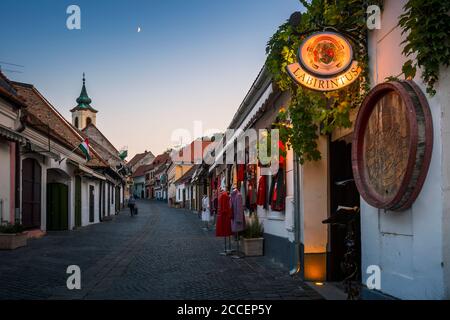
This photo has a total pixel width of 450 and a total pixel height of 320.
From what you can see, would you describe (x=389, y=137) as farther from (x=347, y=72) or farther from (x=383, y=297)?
(x=383, y=297)

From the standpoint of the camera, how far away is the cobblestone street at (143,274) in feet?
22.2

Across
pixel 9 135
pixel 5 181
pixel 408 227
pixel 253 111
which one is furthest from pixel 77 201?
pixel 408 227

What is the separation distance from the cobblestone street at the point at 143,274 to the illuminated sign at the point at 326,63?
2.99 metres

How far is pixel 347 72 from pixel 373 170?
3.90ft

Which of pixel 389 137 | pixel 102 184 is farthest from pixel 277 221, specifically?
pixel 102 184

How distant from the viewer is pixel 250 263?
10.2 meters

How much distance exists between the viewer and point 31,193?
16875 mm

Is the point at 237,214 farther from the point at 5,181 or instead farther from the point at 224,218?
the point at 5,181

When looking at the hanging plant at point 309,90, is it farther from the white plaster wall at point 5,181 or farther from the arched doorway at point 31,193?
the arched doorway at point 31,193

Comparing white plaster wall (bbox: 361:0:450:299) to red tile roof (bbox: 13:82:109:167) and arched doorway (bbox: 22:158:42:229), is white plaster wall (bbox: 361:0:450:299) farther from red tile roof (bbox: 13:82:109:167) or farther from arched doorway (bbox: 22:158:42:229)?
red tile roof (bbox: 13:82:109:167)

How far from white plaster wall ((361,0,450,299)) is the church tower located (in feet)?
223

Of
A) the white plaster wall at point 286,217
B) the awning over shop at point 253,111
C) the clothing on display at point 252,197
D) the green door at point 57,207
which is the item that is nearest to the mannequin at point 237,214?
the white plaster wall at point 286,217

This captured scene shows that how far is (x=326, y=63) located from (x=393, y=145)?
139 centimetres
